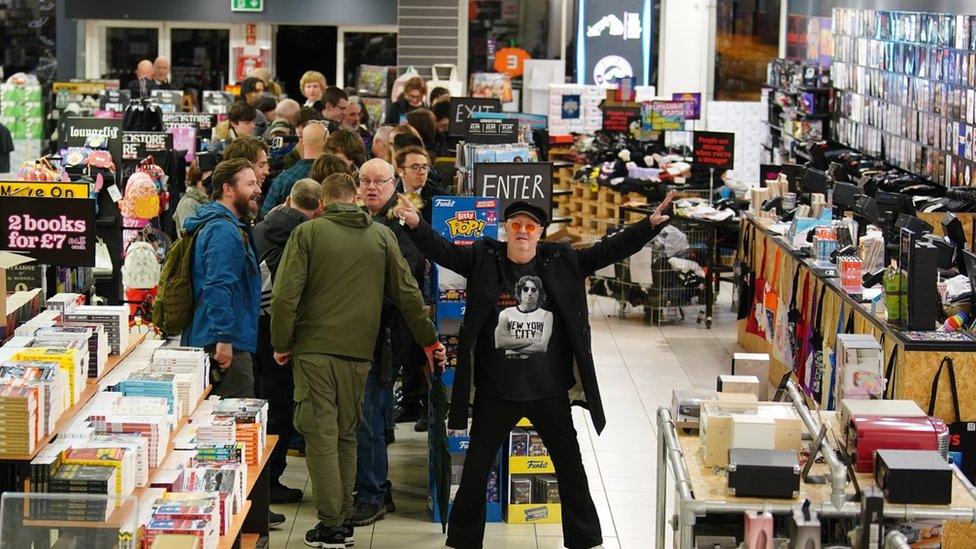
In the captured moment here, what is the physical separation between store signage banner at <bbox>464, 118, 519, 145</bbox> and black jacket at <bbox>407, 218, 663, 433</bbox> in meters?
3.60

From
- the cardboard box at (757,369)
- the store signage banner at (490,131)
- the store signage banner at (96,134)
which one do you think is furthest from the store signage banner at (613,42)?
the cardboard box at (757,369)

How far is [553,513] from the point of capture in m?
7.49

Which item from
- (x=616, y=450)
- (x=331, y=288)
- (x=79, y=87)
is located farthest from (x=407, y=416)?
(x=79, y=87)

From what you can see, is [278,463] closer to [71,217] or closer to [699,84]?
[71,217]

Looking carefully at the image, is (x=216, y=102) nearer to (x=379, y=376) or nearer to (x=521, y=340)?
(x=379, y=376)

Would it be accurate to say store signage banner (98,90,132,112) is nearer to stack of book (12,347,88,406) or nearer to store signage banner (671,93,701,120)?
store signage banner (671,93,701,120)

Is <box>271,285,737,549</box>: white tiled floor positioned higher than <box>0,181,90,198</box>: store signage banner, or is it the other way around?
<box>0,181,90,198</box>: store signage banner

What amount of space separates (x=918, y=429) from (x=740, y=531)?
712mm

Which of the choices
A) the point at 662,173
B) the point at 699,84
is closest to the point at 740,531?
the point at 662,173

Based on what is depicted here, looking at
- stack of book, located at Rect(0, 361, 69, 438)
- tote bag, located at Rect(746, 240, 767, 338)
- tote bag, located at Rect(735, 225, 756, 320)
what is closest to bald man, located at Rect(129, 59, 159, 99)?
tote bag, located at Rect(735, 225, 756, 320)

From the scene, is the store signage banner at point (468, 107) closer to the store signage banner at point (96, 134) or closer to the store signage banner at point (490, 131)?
the store signage banner at point (490, 131)

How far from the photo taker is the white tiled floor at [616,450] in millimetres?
7320

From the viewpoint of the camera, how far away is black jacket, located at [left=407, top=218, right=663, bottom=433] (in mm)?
6582

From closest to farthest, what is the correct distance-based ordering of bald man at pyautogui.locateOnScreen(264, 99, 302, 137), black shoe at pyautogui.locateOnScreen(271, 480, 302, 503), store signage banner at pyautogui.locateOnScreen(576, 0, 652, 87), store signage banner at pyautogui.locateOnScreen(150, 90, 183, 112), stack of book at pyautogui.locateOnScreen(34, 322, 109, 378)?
stack of book at pyautogui.locateOnScreen(34, 322, 109, 378), black shoe at pyautogui.locateOnScreen(271, 480, 302, 503), bald man at pyautogui.locateOnScreen(264, 99, 302, 137), store signage banner at pyautogui.locateOnScreen(150, 90, 183, 112), store signage banner at pyautogui.locateOnScreen(576, 0, 652, 87)
